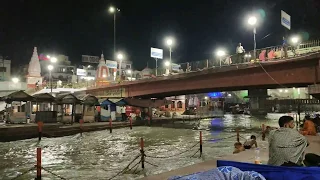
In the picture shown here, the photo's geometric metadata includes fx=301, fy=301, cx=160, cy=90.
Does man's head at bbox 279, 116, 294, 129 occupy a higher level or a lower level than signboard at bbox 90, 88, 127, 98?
lower

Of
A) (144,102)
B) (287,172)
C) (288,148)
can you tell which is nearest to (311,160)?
(288,148)

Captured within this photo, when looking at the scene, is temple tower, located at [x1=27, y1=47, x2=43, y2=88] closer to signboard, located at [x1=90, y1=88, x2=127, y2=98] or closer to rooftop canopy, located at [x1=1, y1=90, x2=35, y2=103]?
signboard, located at [x1=90, y1=88, x2=127, y2=98]

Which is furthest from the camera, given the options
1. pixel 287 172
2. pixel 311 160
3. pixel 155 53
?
pixel 155 53

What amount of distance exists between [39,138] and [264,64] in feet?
65.5

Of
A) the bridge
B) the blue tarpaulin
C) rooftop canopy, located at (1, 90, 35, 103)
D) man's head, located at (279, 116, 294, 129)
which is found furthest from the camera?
rooftop canopy, located at (1, 90, 35, 103)

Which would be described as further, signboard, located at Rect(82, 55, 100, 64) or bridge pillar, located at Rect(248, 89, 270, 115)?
signboard, located at Rect(82, 55, 100, 64)

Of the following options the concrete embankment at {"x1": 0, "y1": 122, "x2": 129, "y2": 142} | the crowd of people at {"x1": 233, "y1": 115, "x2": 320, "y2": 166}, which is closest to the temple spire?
the concrete embankment at {"x1": 0, "y1": 122, "x2": 129, "y2": 142}

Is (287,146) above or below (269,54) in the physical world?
below

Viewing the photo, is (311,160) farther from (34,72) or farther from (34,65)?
(34,72)

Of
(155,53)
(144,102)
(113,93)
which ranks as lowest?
(144,102)

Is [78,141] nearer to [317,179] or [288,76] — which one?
[288,76]

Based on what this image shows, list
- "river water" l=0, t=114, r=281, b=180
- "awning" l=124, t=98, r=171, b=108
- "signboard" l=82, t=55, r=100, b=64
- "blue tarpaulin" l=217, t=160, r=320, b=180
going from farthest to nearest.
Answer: "signboard" l=82, t=55, r=100, b=64
"awning" l=124, t=98, r=171, b=108
"river water" l=0, t=114, r=281, b=180
"blue tarpaulin" l=217, t=160, r=320, b=180

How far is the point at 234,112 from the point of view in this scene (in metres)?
86.2

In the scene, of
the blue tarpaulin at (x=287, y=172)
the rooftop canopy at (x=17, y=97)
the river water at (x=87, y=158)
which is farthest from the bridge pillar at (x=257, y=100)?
the blue tarpaulin at (x=287, y=172)
